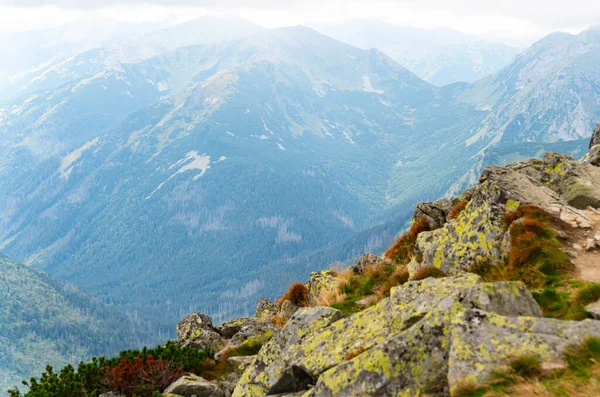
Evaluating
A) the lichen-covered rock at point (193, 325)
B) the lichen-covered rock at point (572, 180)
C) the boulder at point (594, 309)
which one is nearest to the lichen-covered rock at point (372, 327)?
the boulder at point (594, 309)

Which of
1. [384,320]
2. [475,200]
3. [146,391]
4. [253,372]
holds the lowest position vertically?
[146,391]

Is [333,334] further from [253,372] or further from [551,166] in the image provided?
[551,166]

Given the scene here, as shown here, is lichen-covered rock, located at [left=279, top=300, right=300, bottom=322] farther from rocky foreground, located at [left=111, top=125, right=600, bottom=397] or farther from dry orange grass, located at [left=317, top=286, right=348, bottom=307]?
dry orange grass, located at [left=317, top=286, right=348, bottom=307]

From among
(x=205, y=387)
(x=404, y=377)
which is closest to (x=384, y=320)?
(x=404, y=377)

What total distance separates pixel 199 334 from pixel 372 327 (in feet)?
55.0

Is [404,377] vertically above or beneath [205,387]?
above

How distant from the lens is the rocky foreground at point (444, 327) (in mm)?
9281

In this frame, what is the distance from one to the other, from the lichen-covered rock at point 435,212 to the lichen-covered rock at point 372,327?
14.1 meters

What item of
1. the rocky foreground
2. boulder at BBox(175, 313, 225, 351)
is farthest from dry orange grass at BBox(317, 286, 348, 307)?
boulder at BBox(175, 313, 225, 351)

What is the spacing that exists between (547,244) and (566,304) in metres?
4.31

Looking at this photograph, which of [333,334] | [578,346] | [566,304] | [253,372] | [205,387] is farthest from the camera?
[205,387]

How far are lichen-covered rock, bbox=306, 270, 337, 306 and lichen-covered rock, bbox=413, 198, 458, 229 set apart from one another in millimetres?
6839

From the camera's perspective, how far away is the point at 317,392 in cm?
1102

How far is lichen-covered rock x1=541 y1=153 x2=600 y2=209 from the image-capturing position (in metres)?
21.3
